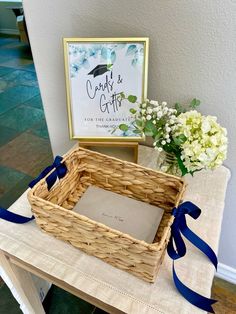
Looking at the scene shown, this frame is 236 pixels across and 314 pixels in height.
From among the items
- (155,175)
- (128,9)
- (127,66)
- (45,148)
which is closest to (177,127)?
(155,175)

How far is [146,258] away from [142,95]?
0.45 m

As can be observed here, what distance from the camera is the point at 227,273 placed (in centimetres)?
121

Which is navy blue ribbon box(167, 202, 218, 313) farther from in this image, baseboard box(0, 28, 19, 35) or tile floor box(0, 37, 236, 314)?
baseboard box(0, 28, 19, 35)

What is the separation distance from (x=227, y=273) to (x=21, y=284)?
0.92 m

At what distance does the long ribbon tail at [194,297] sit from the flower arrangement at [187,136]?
259 mm

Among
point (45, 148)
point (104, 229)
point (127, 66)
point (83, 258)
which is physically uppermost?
point (127, 66)

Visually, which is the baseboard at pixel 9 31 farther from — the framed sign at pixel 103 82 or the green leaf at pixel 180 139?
the green leaf at pixel 180 139

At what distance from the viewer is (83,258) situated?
1.97 feet

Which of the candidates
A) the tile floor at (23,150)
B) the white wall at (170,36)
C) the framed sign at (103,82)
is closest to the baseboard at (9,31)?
the tile floor at (23,150)

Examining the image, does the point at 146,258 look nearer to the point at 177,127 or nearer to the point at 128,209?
the point at 128,209

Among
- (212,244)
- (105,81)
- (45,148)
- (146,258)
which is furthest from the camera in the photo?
(45,148)

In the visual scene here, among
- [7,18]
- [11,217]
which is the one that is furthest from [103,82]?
[7,18]

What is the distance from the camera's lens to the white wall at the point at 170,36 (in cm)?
65

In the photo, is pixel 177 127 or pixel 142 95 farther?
pixel 142 95
